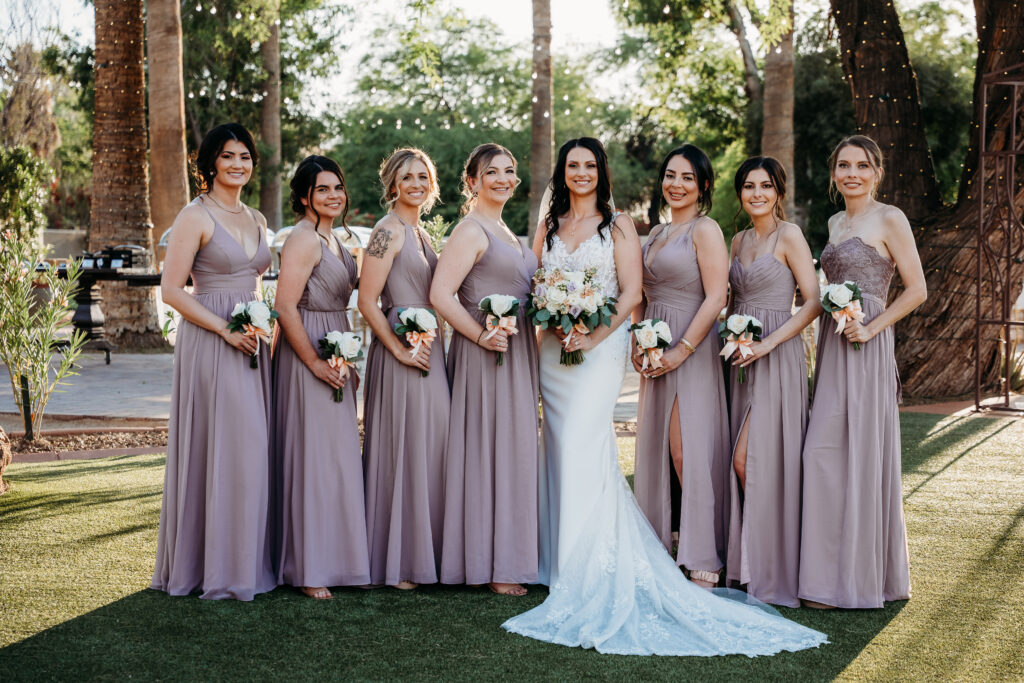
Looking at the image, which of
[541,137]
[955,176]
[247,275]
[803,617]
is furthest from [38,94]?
[803,617]

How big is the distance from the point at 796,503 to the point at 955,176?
Result: 24267 millimetres

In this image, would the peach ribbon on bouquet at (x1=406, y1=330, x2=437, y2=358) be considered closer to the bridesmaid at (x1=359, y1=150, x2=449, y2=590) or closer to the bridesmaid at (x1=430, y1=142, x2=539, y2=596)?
the bridesmaid at (x1=359, y1=150, x2=449, y2=590)

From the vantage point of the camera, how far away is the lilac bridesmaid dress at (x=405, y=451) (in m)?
5.33

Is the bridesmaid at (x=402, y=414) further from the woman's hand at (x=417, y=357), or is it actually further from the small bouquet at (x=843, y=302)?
the small bouquet at (x=843, y=302)

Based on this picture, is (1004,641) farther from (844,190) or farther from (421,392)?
(421,392)

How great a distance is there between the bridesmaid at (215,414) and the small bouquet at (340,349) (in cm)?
35

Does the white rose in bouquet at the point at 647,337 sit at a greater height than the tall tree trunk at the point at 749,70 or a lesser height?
lesser

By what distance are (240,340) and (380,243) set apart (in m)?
0.90

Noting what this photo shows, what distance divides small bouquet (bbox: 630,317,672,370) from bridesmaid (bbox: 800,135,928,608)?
2.73 ft

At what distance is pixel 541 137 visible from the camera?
1795 cm

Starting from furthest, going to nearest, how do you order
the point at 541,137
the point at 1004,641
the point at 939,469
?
1. the point at 541,137
2. the point at 939,469
3. the point at 1004,641

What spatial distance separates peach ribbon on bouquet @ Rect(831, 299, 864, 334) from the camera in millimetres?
5125

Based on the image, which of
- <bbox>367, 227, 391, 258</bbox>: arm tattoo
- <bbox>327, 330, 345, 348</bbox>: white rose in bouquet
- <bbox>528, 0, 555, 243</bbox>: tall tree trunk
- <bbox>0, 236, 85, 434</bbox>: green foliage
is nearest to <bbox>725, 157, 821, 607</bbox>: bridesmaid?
<bbox>367, 227, 391, 258</bbox>: arm tattoo

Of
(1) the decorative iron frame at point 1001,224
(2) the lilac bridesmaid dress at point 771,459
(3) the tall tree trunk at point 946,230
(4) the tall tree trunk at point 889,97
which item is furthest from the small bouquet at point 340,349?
(4) the tall tree trunk at point 889,97
